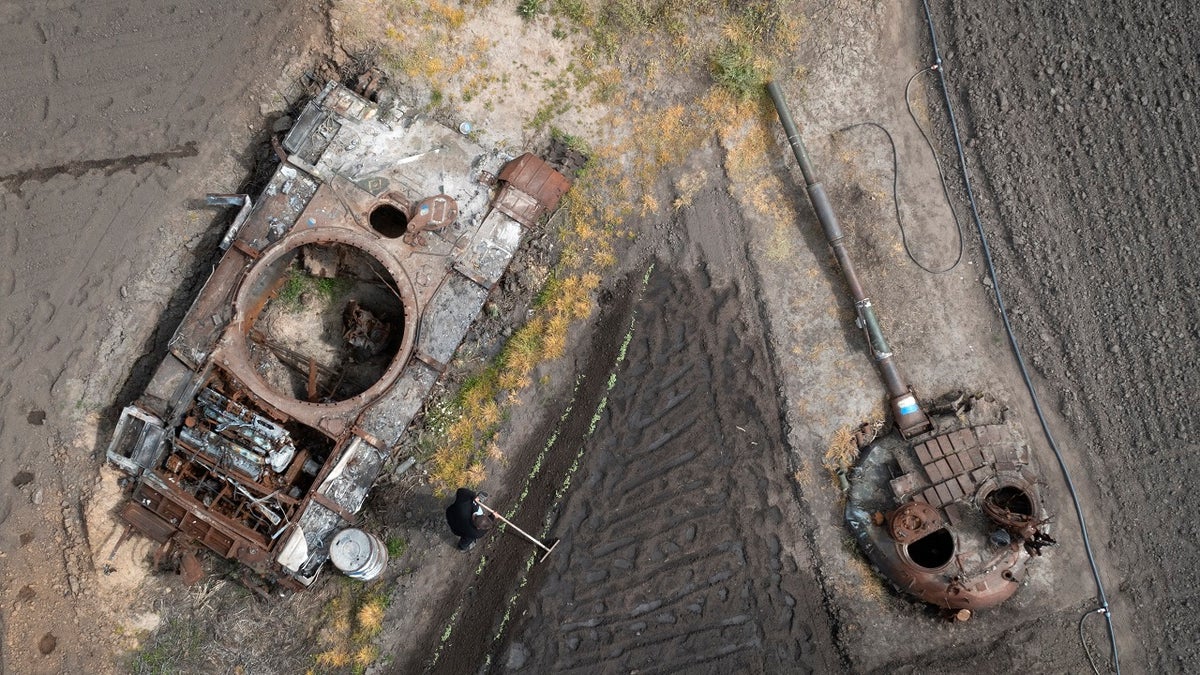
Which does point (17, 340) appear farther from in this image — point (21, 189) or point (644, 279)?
point (644, 279)

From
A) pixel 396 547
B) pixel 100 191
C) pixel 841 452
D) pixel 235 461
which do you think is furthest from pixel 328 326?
pixel 841 452

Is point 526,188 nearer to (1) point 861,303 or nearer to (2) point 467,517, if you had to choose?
(2) point 467,517

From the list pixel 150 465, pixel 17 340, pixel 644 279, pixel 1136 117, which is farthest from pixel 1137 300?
pixel 17 340

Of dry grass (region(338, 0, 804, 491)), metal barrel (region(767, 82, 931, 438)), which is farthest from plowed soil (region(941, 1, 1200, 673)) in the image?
dry grass (region(338, 0, 804, 491))

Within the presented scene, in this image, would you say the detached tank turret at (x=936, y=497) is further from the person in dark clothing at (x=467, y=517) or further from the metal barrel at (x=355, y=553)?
the metal barrel at (x=355, y=553)

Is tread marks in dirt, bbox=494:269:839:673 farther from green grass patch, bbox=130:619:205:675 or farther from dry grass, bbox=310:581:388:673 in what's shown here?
green grass patch, bbox=130:619:205:675

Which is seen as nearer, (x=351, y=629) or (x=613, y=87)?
(x=351, y=629)
